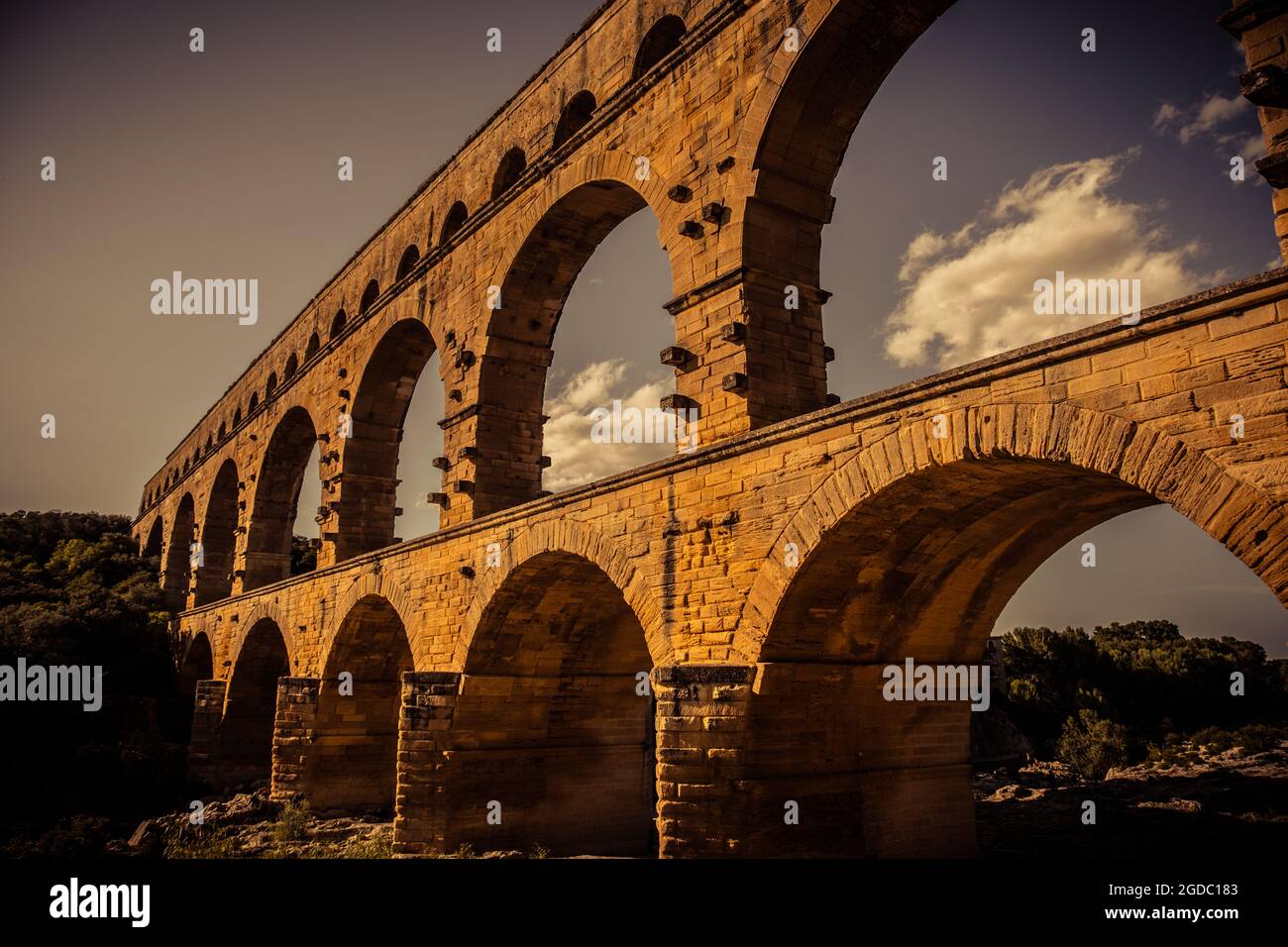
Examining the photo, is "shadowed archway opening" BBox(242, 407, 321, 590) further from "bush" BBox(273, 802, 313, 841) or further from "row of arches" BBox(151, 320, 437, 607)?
"bush" BBox(273, 802, 313, 841)

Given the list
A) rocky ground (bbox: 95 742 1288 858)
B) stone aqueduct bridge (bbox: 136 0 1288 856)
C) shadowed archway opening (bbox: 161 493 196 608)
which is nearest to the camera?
stone aqueduct bridge (bbox: 136 0 1288 856)

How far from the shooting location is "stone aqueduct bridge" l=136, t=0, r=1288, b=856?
530cm

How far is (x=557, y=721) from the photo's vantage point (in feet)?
38.2

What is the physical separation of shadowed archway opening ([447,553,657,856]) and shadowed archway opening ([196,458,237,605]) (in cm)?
1856

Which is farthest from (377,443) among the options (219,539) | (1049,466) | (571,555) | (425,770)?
(1049,466)

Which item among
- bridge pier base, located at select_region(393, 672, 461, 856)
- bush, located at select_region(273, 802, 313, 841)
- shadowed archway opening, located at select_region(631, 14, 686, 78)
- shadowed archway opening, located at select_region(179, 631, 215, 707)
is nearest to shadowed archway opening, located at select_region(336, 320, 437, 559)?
bush, located at select_region(273, 802, 313, 841)

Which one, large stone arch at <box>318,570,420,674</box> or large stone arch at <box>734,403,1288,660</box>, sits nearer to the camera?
large stone arch at <box>734,403,1288,660</box>

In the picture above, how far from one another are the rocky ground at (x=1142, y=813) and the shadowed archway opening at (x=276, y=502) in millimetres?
16973

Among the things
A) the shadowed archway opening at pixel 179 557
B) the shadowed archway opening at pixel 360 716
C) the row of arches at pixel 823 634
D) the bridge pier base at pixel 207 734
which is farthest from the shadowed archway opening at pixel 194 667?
the row of arches at pixel 823 634

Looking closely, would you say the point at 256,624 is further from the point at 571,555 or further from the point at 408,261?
the point at 571,555

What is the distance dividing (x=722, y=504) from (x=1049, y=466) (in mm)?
2655
